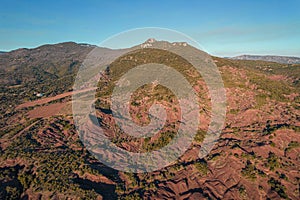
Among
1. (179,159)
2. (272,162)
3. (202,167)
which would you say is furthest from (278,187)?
(179,159)

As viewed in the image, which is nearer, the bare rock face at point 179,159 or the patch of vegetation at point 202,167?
the bare rock face at point 179,159

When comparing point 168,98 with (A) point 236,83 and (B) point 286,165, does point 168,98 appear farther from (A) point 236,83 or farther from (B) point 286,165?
(B) point 286,165

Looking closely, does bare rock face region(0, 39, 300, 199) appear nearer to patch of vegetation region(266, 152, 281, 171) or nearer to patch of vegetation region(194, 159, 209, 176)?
patch of vegetation region(266, 152, 281, 171)

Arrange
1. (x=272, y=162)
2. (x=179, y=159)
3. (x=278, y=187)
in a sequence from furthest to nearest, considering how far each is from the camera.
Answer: (x=179, y=159) → (x=272, y=162) → (x=278, y=187)

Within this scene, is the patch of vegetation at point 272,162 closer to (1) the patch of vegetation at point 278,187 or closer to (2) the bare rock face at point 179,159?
(2) the bare rock face at point 179,159

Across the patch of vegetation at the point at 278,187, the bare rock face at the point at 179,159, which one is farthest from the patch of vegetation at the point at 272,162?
the patch of vegetation at the point at 278,187

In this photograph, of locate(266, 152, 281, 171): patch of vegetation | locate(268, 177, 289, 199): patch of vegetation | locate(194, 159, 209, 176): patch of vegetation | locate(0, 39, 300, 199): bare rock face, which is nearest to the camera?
locate(268, 177, 289, 199): patch of vegetation

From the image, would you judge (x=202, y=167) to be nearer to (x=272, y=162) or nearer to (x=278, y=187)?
(x=278, y=187)

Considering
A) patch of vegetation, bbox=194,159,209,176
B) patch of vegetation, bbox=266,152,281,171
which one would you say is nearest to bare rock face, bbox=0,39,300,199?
patch of vegetation, bbox=266,152,281,171

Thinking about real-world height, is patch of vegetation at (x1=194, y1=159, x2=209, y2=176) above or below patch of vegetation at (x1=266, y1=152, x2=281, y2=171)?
below
